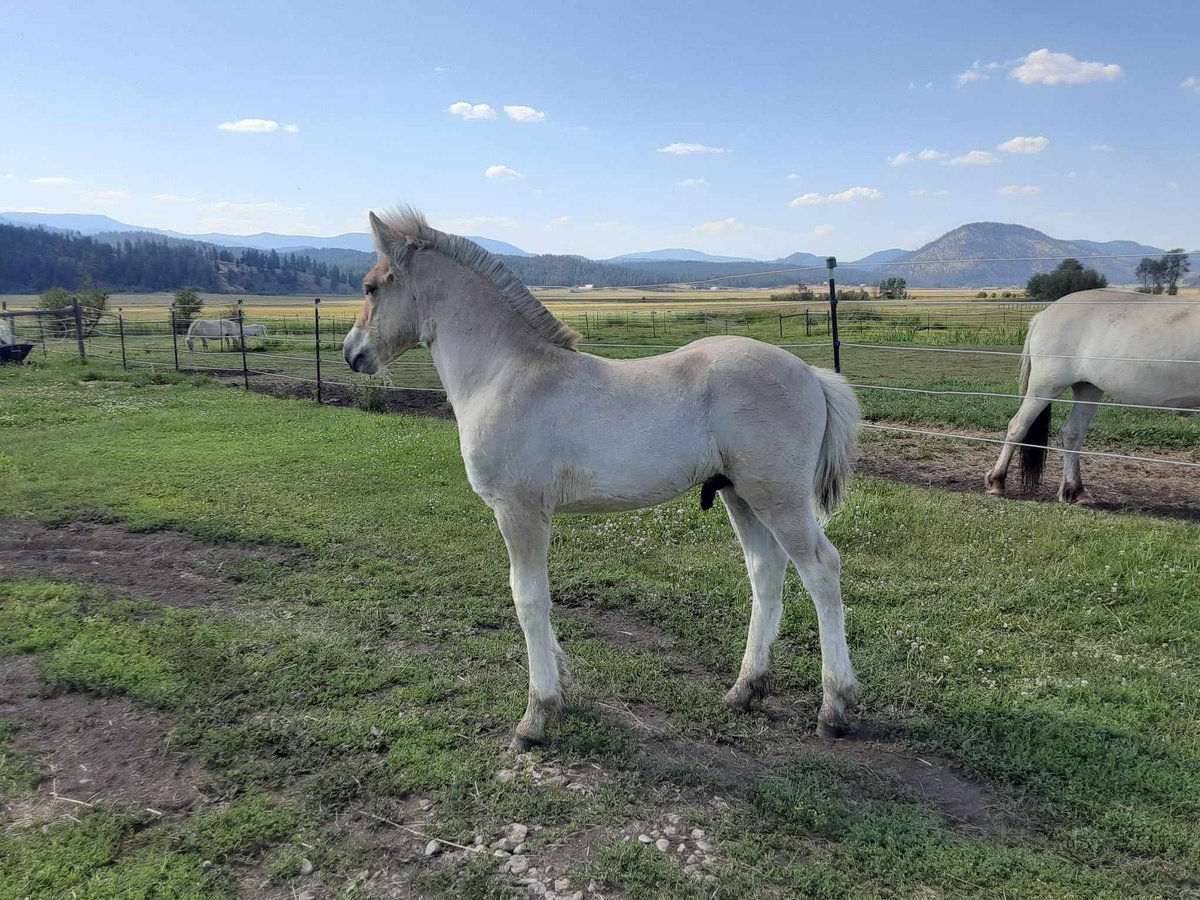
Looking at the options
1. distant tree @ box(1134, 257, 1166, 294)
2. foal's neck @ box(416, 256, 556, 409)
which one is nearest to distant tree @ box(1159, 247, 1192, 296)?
distant tree @ box(1134, 257, 1166, 294)

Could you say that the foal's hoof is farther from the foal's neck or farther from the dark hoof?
→ the foal's neck

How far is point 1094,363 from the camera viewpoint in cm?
763

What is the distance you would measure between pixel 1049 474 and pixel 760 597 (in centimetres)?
667

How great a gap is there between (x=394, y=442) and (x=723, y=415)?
26.9ft

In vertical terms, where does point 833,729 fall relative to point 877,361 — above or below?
below

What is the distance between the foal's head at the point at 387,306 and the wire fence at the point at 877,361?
398mm

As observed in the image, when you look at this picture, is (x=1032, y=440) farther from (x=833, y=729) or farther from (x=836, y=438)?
(x=833, y=729)

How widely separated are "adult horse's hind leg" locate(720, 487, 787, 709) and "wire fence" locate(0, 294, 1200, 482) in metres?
1.66

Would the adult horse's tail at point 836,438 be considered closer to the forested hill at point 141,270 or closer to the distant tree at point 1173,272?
the distant tree at point 1173,272

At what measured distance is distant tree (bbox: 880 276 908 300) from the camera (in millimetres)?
9888

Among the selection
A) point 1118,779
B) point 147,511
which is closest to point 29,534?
point 147,511

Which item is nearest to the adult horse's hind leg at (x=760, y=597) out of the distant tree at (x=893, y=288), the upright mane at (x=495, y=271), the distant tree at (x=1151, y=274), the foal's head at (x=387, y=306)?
the upright mane at (x=495, y=271)

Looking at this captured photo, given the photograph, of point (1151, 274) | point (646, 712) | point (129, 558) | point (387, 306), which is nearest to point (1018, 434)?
point (1151, 274)

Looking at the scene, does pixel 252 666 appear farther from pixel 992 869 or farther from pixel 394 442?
pixel 394 442
